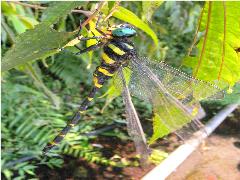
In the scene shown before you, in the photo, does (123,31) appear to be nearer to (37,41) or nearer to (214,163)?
(37,41)

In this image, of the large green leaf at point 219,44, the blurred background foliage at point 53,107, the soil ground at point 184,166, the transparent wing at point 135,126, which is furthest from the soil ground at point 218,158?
the large green leaf at point 219,44

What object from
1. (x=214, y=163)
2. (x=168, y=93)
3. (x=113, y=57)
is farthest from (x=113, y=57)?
(x=214, y=163)

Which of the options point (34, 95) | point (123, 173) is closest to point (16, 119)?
point (34, 95)

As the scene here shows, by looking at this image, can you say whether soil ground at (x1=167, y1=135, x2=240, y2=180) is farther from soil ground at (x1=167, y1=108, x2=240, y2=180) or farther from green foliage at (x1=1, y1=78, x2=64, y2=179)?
green foliage at (x1=1, y1=78, x2=64, y2=179)

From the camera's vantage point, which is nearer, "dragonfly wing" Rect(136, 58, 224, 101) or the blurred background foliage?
"dragonfly wing" Rect(136, 58, 224, 101)

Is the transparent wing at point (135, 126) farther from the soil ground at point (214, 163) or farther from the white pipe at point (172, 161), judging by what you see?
the soil ground at point (214, 163)

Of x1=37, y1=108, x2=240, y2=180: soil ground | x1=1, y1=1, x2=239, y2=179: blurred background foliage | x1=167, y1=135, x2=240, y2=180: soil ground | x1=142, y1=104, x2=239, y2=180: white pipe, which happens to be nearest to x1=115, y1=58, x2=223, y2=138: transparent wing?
x1=1, y1=1, x2=239, y2=179: blurred background foliage
